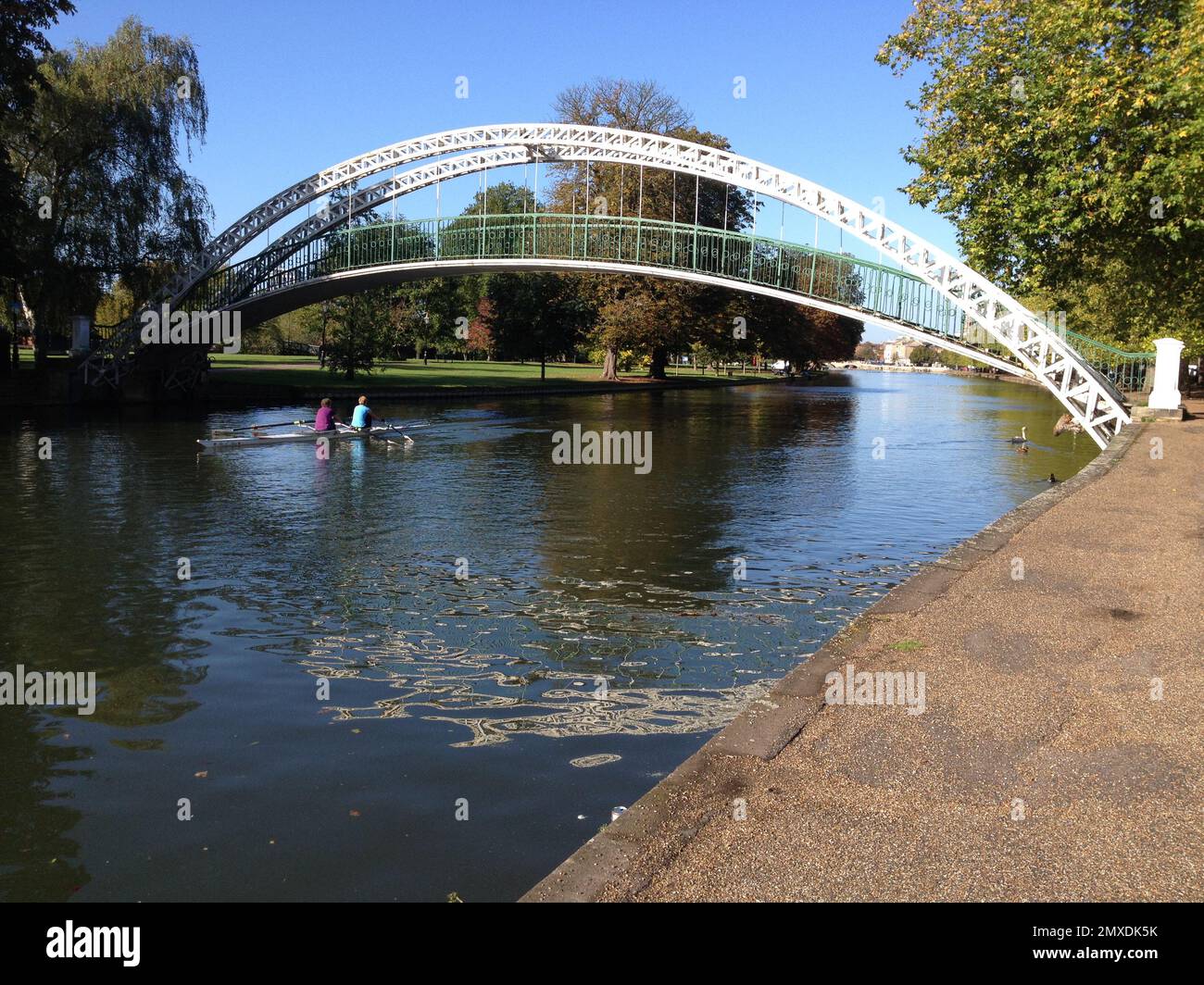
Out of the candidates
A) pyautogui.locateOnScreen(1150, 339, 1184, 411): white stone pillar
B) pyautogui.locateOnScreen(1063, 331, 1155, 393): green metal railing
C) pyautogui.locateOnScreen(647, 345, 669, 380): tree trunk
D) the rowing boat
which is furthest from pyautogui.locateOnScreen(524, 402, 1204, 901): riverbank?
pyautogui.locateOnScreen(647, 345, 669, 380): tree trunk

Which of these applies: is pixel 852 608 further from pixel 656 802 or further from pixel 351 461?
pixel 351 461

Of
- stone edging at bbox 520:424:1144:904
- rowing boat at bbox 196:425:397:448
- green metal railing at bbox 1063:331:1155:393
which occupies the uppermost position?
green metal railing at bbox 1063:331:1155:393

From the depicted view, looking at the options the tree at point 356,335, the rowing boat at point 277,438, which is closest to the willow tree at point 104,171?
the tree at point 356,335

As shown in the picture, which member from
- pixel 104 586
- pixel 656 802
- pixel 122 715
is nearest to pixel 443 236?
pixel 104 586

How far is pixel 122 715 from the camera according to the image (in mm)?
7652

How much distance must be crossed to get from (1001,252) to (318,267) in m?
29.9

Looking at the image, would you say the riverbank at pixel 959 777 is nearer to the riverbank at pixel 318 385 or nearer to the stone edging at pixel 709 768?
the stone edging at pixel 709 768

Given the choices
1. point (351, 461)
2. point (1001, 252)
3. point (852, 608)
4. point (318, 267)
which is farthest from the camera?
point (318, 267)

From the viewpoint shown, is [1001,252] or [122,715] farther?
[1001,252]

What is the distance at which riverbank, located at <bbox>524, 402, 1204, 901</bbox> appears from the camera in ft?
13.4

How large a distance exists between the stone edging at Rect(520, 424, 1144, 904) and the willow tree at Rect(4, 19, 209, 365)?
36622mm

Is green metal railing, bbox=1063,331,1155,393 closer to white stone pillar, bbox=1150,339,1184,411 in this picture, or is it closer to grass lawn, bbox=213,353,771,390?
white stone pillar, bbox=1150,339,1184,411

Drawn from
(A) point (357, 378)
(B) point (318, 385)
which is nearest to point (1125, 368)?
(B) point (318, 385)
